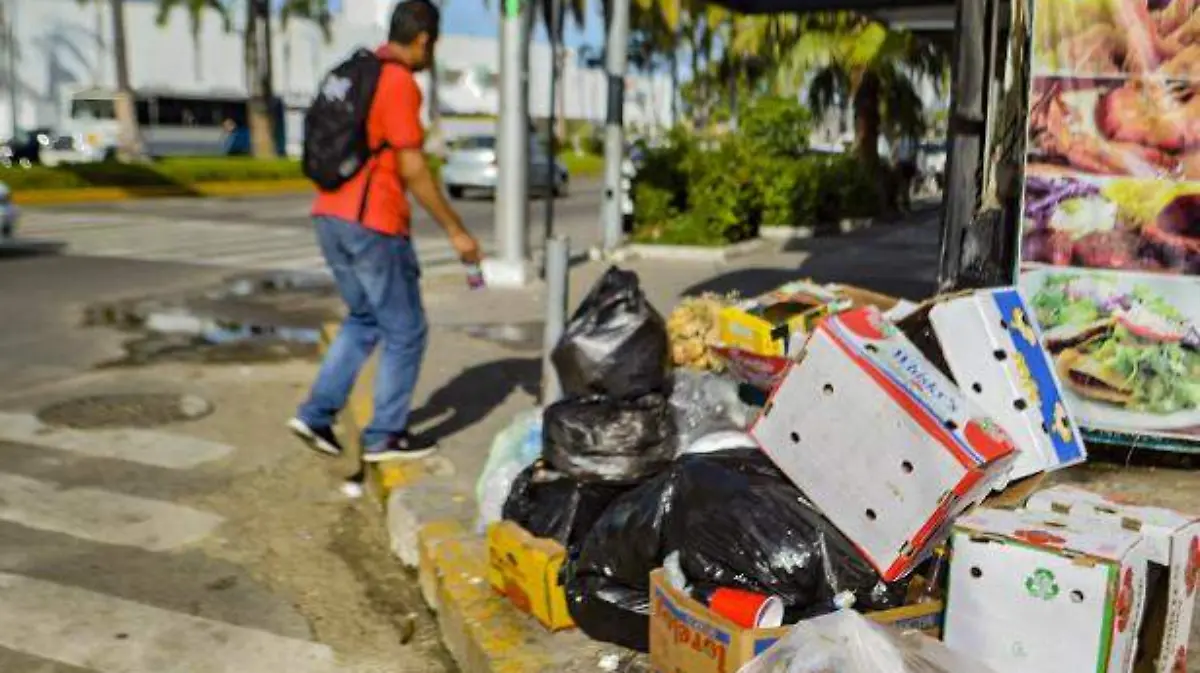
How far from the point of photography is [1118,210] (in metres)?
4.77

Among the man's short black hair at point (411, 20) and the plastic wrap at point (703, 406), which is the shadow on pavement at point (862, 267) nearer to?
the man's short black hair at point (411, 20)

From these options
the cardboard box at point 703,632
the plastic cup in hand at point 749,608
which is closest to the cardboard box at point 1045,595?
the cardboard box at point 703,632

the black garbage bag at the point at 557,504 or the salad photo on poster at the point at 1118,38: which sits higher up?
the salad photo on poster at the point at 1118,38

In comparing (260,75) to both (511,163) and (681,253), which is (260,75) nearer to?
(681,253)

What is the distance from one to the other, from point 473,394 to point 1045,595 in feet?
14.5

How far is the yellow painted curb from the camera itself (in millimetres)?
23594

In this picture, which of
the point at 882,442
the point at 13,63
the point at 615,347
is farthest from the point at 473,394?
the point at 13,63

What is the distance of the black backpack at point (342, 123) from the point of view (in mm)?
5023

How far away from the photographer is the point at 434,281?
38.0ft

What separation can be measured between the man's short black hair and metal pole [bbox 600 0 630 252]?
8894 millimetres

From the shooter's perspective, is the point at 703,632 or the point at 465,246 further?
A: the point at 465,246

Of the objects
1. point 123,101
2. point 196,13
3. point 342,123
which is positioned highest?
point 196,13

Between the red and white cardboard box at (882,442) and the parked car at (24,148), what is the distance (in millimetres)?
37265

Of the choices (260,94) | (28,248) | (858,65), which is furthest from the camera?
(260,94)
